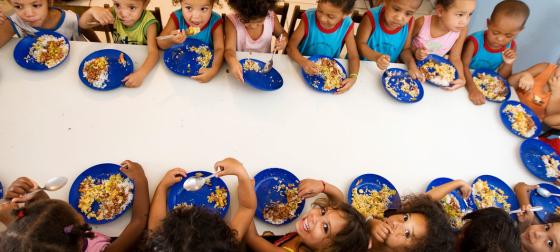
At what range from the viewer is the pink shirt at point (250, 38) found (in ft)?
5.20

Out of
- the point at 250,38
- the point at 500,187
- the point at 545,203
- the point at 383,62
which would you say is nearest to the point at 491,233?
the point at 500,187

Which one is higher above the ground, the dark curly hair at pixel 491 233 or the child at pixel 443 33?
the child at pixel 443 33

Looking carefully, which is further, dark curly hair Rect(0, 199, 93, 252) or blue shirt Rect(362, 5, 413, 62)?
blue shirt Rect(362, 5, 413, 62)

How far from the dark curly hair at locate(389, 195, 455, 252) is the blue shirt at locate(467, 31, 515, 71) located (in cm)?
110

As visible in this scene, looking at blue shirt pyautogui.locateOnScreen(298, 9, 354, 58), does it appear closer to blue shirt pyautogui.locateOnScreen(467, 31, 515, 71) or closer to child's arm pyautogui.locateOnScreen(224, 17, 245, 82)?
child's arm pyautogui.locateOnScreen(224, 17, 245, 82)

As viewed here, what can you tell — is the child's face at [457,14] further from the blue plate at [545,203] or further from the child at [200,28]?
the child at [200,28]

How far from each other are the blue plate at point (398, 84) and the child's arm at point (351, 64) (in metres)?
0.14

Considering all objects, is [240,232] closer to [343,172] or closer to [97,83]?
[343,172]

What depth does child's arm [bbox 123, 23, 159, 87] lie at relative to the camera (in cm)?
129

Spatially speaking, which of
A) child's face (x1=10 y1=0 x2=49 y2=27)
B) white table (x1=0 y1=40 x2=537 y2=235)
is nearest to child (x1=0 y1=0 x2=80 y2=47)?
child's face (x1=10 y1=0 x2=49 y2=27)

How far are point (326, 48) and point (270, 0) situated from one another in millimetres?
457

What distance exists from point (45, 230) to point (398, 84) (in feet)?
4.72

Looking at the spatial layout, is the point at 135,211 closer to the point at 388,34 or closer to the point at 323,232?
the point at 323,232

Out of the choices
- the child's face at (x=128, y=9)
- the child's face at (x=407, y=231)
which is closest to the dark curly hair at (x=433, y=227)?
the child's face at (x=407, y=231)
